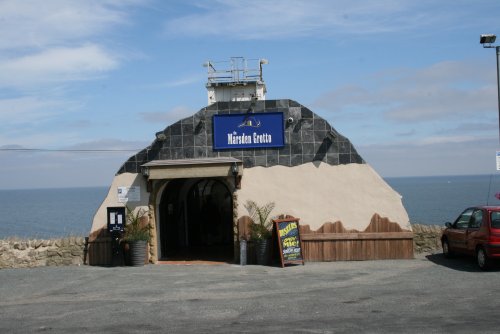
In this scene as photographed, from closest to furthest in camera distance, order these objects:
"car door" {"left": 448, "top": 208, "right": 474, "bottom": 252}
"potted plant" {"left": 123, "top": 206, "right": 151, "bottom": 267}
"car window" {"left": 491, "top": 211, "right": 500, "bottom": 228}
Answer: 1. "car window" {"left": 491, "top": 211, "right": 500, "bottom": 228}
2. "car door" {"left": 448, "top": 208, "right": 474, "bottom": 252}
3. "potted plant" {"left": 123, "top": 206, "right": 151, "bottom": 267}

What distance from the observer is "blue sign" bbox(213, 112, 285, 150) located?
1780 cm

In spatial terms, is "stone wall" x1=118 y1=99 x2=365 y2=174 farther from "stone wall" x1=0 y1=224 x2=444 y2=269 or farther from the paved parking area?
the paved parking area

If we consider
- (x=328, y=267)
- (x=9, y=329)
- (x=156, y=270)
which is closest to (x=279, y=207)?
(x=328, y=267)

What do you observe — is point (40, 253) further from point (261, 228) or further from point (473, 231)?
point (473, 231)

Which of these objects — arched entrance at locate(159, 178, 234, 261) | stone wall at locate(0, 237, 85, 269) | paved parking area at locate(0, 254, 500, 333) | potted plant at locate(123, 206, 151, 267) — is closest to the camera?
paved parking area at locate(0, 254, 500, 333)

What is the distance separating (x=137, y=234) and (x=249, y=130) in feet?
13.8

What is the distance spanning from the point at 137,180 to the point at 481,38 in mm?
10210

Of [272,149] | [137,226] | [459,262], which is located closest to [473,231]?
[459,262]

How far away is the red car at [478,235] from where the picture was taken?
14281mm

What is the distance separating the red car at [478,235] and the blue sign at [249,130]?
521 centimetres

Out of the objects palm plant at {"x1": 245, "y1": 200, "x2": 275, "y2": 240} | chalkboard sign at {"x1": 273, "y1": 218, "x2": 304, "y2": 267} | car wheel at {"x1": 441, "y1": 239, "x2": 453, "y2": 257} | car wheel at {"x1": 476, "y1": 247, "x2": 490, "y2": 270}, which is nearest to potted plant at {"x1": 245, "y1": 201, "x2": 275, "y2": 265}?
palm plant at {"x1": 245, "y1": 200, "x2": 275, "y2": 240}

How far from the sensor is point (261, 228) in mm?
17156

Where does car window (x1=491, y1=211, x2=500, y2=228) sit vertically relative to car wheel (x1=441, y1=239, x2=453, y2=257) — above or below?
above

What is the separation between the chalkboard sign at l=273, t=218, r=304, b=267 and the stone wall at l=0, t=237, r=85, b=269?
5714 mm
